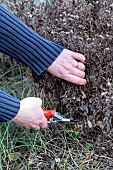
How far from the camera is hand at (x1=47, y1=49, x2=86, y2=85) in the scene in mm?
2244

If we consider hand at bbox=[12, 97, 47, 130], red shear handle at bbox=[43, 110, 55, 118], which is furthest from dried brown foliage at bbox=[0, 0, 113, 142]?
hand at bbox=[12, 97, 47, 130]

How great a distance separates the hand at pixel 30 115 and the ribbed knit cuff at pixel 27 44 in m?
0.24

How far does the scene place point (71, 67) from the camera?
7.42ft

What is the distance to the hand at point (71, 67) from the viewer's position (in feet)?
7.36

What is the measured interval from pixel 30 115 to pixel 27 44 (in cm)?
40

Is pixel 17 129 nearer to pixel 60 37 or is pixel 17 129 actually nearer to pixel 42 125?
pixel 42 125

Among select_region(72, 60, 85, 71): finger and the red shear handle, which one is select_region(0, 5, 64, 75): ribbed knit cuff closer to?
select_region(72, 60, 85, 71): finger

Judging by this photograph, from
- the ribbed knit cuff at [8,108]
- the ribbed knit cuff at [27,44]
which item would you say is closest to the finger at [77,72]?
the ribbed knit cuff at [27,44]

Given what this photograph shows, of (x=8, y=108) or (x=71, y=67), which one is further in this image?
(x=71, y=67)

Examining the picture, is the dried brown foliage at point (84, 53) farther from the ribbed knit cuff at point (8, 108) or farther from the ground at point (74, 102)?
the ribbed knit cuff at point (8, 108)

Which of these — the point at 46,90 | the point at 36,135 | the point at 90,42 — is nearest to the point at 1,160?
the point at 36,135

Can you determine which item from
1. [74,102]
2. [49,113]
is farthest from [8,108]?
[74,102]

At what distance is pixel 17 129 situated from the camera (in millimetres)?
2367

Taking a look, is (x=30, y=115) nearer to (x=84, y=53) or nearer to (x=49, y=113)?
(x=49, y=113)
